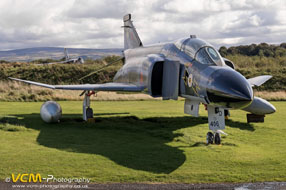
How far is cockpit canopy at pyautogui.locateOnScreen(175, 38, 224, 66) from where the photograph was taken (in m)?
9.73

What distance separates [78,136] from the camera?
424 inches

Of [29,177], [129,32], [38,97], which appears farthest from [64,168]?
[38,97]

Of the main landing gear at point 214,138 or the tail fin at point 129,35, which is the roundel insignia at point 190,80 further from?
the tail fin at point 129,35

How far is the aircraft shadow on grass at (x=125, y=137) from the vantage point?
320 inches

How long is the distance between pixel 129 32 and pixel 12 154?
11885 millimetres

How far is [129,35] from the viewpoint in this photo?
18953mm

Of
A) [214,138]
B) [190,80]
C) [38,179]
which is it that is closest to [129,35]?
[190,80]

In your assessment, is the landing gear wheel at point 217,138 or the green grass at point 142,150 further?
the landing gear wheel at point 217,138

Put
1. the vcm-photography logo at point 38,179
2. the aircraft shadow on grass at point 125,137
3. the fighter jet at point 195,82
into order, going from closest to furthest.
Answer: the vcm-photography logo at point 38,179
the aircraft shadow on grass at point 125,137
the fighter jet at point 195,82

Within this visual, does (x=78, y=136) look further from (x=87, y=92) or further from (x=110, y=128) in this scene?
(x=87, y=92)

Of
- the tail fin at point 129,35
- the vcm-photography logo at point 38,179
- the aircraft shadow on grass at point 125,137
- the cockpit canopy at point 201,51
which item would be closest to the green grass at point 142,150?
the aircraft shadow on grass at point 125,137

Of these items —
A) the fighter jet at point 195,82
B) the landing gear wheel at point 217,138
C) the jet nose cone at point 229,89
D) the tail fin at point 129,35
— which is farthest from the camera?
the tail fin at point 129,35

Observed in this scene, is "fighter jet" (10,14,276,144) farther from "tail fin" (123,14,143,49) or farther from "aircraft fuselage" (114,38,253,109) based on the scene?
"tail fin" (123,14,143,49)

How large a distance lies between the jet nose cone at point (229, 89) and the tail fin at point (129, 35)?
32.7 feet
